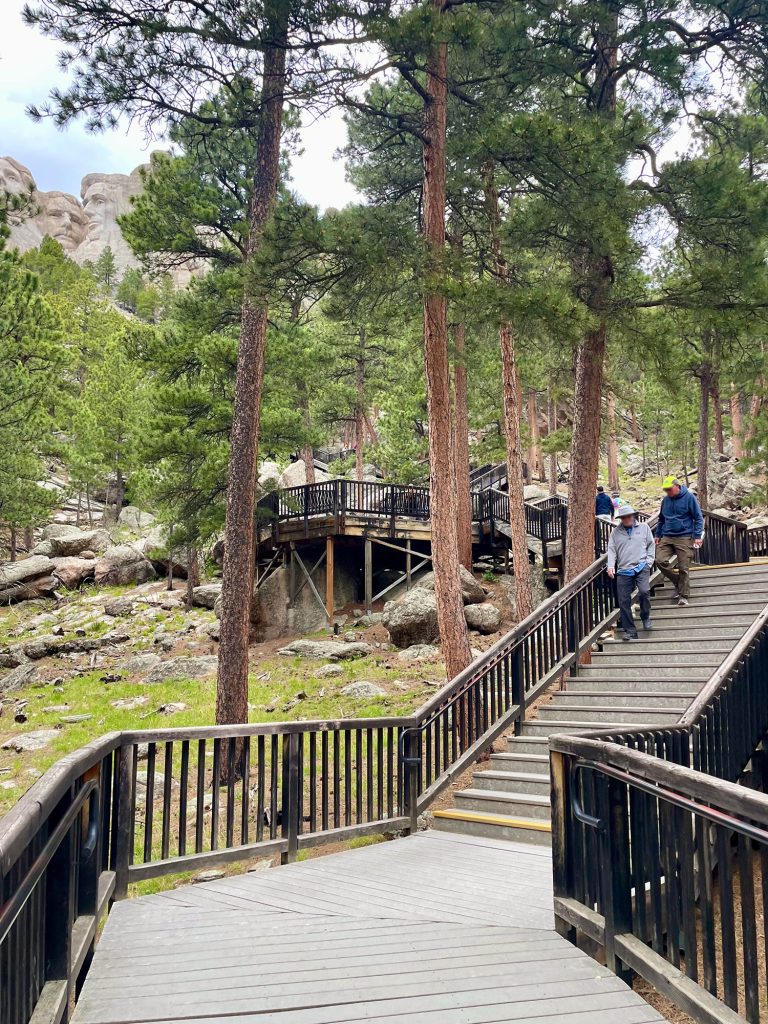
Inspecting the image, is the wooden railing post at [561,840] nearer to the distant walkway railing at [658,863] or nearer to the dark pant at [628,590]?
the distant walkway railing at [658,863]

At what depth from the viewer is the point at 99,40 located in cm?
962

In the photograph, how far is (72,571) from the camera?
25.6 metres

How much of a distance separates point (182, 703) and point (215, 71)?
10431mm

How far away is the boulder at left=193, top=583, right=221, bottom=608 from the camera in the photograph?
21891mm

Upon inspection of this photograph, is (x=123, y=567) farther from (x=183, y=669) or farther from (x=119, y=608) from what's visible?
(x=183, y=669)

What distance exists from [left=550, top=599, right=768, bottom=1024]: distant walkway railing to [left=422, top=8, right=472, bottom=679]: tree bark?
5.66 meters

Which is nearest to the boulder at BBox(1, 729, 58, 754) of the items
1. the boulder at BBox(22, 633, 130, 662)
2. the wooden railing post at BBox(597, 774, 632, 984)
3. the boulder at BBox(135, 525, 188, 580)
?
the boulder at BBox(22, 633, 130, 662)

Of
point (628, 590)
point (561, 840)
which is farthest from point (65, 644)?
point (561, 840)

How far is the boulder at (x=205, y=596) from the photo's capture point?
21891 millimetres

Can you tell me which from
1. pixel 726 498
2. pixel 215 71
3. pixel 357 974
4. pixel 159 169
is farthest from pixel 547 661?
pixel 726 498

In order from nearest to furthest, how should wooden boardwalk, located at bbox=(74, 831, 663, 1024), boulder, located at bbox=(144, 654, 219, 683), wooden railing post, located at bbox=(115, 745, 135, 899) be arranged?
wooden boardwalk, located at bbox=(74, 831, 663, 1024), wooden railing post, located at bbox=(115, 745, 135, 899), boulder, located at bbox=(144, 654, 219, 683)

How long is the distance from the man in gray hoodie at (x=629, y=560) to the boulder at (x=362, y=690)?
17.1 feet

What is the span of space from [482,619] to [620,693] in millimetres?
8637

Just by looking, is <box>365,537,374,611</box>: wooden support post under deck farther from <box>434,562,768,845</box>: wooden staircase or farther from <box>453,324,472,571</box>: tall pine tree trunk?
<box>434,562,768,845</box>: wooden staircase
